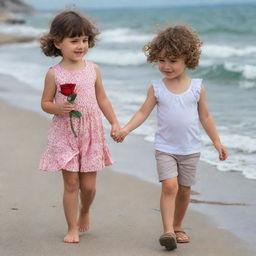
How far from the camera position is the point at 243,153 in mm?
6535

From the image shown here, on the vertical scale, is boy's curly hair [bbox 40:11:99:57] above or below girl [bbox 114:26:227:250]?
above

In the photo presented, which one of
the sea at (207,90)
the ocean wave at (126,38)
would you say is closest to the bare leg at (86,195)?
the sea at (207,90)

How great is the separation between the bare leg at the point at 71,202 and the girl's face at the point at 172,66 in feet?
2.77

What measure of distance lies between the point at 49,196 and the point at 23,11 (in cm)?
13080

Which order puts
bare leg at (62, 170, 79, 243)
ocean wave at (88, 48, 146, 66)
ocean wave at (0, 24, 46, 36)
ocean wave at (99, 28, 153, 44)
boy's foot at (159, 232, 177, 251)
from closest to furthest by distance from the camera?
1. boy's foot at (159, 232, 177, 251)
2. bare leg at (62, 170, 79, 243)
3. ocean wave at (88, 48, 146, 66)
4. ocean wave at (99, 28, 153, 44)
5. ocean wave at (0, 24, 46, 36)

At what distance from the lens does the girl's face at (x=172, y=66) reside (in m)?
4.10

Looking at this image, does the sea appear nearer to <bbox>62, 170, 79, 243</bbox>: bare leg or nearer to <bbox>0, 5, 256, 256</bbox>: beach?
<bbox>0, 5, 256, 256</bbox>: beach

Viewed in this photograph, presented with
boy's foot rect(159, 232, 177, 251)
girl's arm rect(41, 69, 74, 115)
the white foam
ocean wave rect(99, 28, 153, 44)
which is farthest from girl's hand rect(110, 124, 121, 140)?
ocean wave rect(99, 28, 153, 44)

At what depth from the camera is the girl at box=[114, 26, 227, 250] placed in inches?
161

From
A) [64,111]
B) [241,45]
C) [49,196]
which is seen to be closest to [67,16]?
[64,111]

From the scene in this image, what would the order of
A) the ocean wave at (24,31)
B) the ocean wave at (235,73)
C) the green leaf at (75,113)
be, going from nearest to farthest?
the green leaf at (75,113) → the ocean wave at (235,73) → the ocean wave at (24,31)

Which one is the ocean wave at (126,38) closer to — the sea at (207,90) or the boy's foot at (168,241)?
the sea at (207,90)

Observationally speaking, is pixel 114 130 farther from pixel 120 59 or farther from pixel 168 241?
pixel 120 59

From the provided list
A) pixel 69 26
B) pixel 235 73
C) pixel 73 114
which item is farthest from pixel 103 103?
pixel 235 73
